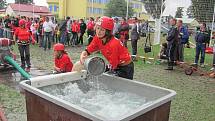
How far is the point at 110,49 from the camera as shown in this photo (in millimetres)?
4250

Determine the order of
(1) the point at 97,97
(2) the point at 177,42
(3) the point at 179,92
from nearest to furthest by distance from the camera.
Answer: (1) the point at 97,97
(3) the point at 179,92
(2) the point at 177,42

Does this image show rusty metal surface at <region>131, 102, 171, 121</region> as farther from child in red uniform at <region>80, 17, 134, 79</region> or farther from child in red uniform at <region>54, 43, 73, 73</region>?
child in red uniform at <region>54, 43, 73, 73</region>

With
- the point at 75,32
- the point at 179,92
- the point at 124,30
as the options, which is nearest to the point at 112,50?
the point at 179,92

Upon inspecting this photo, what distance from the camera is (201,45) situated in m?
11.3

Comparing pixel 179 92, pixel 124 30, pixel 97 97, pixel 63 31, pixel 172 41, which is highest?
pixel 124 30

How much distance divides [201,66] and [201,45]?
0.86 metres

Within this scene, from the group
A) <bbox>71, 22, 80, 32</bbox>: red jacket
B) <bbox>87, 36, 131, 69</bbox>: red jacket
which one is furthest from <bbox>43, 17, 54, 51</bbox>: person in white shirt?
<bbox>87, 36, 131, 69</bbox>: red jacket

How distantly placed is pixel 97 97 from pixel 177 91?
171 inches

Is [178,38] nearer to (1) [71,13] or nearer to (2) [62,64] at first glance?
(2) [62,64]

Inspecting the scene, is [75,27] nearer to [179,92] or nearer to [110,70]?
[179,92]

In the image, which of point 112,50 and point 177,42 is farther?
point 177,42

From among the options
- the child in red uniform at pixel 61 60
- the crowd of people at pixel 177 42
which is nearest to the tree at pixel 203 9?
the crowd of people at pixel 177 42

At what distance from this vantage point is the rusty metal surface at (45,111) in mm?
2829

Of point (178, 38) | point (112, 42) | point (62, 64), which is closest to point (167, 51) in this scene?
point (178, 38)
